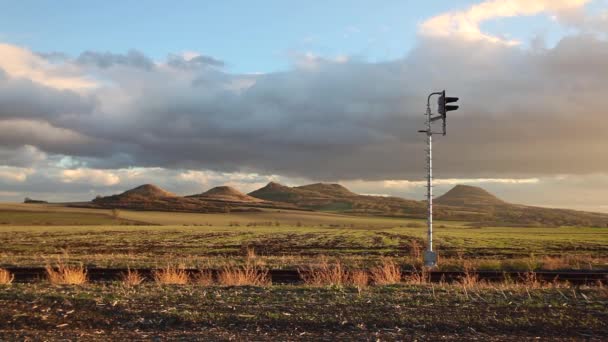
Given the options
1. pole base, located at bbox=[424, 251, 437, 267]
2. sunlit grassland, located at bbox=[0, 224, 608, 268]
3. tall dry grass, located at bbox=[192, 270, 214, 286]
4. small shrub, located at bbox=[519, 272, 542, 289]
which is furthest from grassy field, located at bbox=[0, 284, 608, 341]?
sunlit grassland, located at bbox=[0, 224, 608, 268]

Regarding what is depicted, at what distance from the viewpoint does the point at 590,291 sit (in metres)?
14.6

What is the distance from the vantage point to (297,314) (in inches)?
436

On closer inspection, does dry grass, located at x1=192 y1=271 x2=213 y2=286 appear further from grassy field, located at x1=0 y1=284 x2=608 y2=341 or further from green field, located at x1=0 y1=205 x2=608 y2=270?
green field, located at x1=0 y1=205 x2=608 y2=270

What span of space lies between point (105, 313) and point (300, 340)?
4.37 meters

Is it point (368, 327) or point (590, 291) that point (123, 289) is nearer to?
point (368, 327)

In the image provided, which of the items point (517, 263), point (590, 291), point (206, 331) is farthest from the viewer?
point (517, 263)

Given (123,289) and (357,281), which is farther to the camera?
(357,281)

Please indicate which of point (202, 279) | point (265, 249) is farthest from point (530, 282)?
point (265, 249)

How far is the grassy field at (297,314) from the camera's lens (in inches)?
384

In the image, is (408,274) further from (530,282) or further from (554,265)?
(554,265)

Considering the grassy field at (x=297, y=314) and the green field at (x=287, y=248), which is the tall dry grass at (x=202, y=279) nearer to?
the grassy field at (x=297, y=314)

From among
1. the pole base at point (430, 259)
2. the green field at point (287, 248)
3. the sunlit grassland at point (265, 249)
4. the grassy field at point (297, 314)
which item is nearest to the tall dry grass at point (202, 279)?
the grassy field at point (297, 314)

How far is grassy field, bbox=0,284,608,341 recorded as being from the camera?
9766mm

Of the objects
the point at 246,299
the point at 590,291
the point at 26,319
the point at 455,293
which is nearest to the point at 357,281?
the point at 455,293
